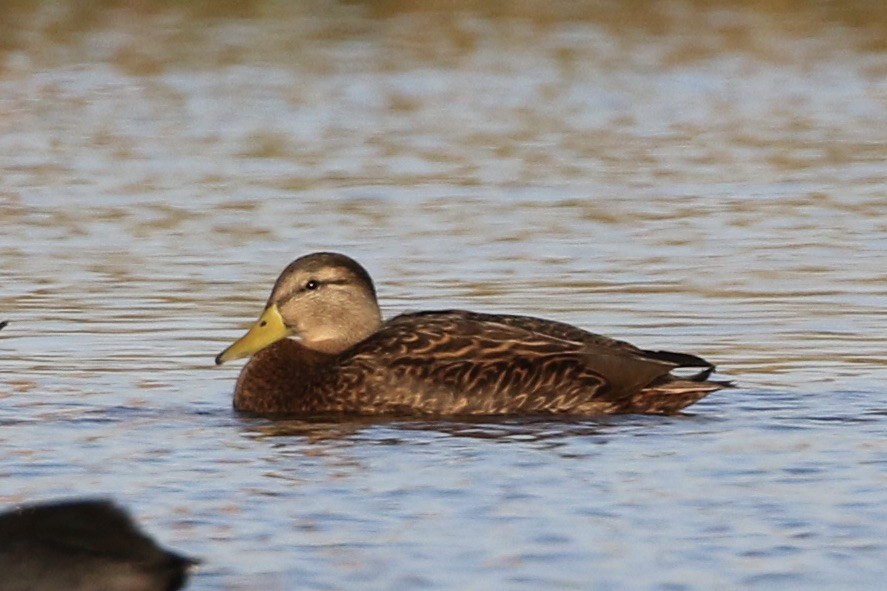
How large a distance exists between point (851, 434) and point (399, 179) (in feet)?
27.0

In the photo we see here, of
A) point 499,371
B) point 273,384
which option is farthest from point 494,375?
point 273,384

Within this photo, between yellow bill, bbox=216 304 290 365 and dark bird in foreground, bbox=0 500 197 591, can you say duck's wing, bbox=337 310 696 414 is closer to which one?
yellow bill, bbox=216 304 290 365

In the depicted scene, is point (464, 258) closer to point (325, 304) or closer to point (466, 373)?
point (325, 304)

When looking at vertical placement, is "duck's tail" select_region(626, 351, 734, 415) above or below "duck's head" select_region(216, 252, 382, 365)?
below

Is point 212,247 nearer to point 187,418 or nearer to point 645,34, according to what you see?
point 187,418

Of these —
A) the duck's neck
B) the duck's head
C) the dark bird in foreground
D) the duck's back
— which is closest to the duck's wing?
the duck's back

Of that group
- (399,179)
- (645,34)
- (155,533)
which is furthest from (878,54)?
(155,533)

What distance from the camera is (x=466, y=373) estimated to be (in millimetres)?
11086

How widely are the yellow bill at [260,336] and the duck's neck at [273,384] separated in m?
0.05

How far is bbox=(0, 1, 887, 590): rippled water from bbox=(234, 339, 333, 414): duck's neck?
137 mm

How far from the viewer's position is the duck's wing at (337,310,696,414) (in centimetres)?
1104

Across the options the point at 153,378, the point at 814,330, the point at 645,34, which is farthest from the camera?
the point at 645,34

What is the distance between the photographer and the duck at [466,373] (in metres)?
11.0

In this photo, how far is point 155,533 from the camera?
8.44 metres
